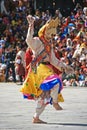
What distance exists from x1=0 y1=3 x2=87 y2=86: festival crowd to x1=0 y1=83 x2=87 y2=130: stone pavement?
13.0ft

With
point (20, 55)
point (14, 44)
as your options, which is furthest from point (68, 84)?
point (14, 44)

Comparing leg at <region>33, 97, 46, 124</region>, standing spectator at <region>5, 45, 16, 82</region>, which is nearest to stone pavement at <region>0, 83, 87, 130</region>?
leg at <region>33, 97, 46, 124</region>

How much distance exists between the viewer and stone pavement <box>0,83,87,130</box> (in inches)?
408

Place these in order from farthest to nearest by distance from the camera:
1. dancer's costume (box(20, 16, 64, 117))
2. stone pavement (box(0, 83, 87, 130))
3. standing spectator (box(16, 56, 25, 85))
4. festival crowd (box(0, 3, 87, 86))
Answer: standing spectator (box(16, 56, 25, 85)), festival crowd (box(0, 3, 87, 86)), dancer's costume (box(20, 16, 64, 117)), stone pavement (box(0, 83, 87, 130))

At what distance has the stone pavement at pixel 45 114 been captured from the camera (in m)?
10.4

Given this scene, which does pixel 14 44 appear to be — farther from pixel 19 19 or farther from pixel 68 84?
pixel 68 84

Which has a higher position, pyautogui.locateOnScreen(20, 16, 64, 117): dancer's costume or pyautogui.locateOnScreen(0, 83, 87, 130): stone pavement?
pyautogui.locateOnScreen(20, 16, 64, 117): dancer's costume

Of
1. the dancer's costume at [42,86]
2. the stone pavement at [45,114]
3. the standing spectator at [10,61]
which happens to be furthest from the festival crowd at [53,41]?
the dancer's costume at [42,86]

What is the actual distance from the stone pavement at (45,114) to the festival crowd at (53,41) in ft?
13.0

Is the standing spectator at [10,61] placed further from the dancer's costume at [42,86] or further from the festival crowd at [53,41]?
the dancer's costume at [42,86]

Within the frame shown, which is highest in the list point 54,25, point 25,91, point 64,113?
point 54,25

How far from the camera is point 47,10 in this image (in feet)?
97.6

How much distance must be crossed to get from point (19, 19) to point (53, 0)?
217 centimetres

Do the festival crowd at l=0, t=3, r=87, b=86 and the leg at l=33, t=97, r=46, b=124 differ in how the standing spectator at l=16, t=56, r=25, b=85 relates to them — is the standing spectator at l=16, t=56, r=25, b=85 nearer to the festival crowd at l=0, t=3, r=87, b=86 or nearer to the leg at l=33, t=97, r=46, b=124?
the festival crowd at l=0, t=3, r=87, b=86
